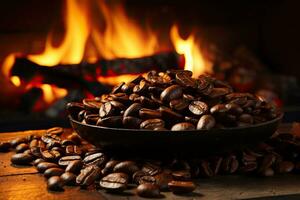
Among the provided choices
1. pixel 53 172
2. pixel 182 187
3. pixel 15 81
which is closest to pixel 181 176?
pixel 182 187

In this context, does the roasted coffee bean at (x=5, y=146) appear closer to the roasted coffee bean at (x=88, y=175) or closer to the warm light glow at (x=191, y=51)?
the roasted coffee bean at (x=88, y=175)

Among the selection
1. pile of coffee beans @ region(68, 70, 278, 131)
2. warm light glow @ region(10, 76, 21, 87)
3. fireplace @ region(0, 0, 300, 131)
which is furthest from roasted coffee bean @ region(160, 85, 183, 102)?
warm light glow @ region(10, 76, 21, 87)

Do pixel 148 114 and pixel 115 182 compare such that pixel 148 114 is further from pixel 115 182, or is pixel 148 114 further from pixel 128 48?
pixel 128 48

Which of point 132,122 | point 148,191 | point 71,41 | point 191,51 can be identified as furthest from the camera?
point 191,51

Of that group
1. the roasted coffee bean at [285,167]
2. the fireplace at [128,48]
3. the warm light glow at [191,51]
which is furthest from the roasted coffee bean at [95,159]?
the warm light glow at [191,51]

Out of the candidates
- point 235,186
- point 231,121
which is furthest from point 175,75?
point 235,186
